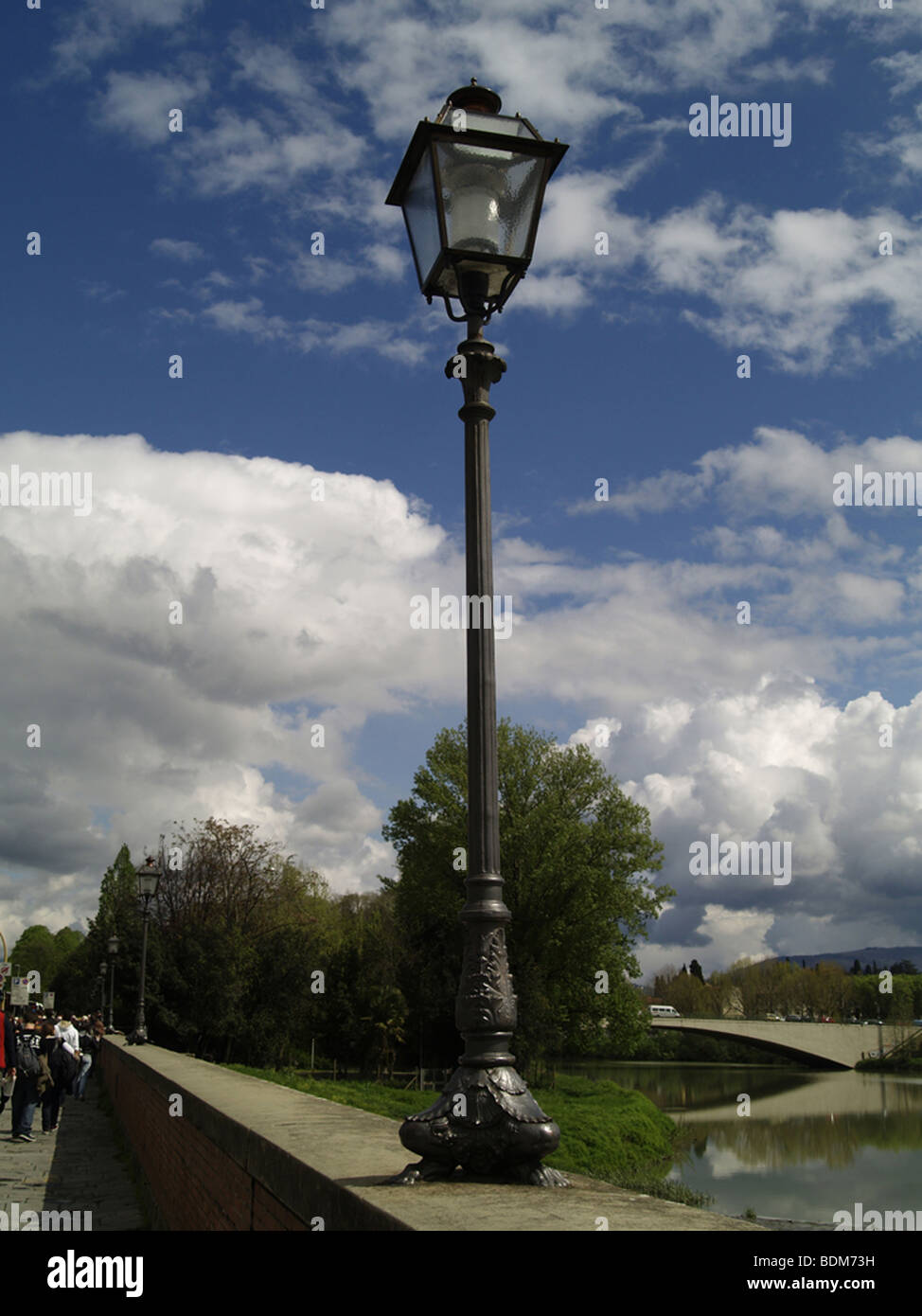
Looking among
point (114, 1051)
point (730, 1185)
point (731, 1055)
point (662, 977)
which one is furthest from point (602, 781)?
point (662, 977)

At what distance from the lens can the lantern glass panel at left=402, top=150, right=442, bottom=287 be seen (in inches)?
210

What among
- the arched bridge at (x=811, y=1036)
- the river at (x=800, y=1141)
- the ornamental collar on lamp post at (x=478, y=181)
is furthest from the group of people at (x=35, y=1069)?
the arched bridge at (x=811, y=1036)

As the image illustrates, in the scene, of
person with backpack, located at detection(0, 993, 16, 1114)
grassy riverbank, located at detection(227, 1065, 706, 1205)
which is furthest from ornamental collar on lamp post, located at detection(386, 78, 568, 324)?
grassy riverbank, located at detection(227, 1065, 706, 1205)

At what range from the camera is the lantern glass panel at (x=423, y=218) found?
210 inches

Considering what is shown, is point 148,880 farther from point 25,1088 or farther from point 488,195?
point 488,195

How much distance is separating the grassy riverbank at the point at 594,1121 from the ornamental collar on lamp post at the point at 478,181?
18.5m

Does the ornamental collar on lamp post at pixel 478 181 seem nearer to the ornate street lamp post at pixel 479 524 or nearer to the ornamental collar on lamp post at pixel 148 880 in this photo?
the ornate street lamp post at pixel 479 524

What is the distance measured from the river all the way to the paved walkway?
1435 cm

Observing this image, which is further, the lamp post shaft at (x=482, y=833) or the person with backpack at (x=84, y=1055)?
the person with backpack at (x=84, y=1055)

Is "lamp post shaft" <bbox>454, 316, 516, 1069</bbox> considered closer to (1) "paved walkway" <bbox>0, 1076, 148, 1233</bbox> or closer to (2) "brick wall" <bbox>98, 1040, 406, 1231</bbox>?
(2) "brick wall" <bbox>98, 1040, 406, 1231</bbox>

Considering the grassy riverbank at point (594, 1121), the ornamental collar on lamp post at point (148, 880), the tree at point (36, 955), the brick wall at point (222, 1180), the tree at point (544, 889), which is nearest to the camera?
the brick wall at point (222, 1180)

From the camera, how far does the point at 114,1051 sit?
74.8ft
